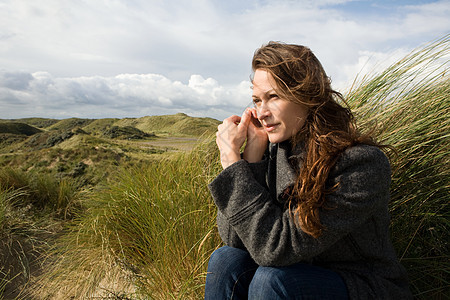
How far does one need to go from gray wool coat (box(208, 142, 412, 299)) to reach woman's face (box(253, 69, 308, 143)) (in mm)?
135

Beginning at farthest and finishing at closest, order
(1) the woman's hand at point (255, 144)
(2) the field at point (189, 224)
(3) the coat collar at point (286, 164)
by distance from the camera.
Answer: (2) the field at point (189, 224), (1) the woman's hand at point (255, 144), (3) the coat collar at point (286, 164)

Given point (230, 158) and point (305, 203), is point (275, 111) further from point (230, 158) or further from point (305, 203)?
point (305, 203)

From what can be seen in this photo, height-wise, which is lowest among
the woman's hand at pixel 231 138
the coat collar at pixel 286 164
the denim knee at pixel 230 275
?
the denim knee at pixel 230 275

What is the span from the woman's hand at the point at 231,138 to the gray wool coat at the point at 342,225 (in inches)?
3.6

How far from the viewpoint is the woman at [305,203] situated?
1.20 m

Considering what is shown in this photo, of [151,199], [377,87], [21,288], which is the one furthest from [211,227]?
[21,288]

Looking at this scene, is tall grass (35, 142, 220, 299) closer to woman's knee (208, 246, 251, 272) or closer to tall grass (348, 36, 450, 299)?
woman's knee (208, 246, 251, 272)

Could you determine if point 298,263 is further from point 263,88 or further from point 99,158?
point 99,158

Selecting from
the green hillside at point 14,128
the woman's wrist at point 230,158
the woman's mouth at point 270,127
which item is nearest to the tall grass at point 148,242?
the woman's wrist at point 230,158

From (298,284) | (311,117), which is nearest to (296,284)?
(298,284)

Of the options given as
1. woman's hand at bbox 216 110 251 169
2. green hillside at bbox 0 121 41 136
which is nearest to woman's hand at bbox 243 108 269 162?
woman's hand at bbox 216 110 251 169

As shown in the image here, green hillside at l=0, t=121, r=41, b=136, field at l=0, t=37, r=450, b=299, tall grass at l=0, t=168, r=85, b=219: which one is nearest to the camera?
field at l=0, t=37, r=450, b=299

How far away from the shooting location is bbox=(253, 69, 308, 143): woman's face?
143 cm

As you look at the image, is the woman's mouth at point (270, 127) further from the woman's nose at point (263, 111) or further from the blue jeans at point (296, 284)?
the blue jeans at point (296, 284)
